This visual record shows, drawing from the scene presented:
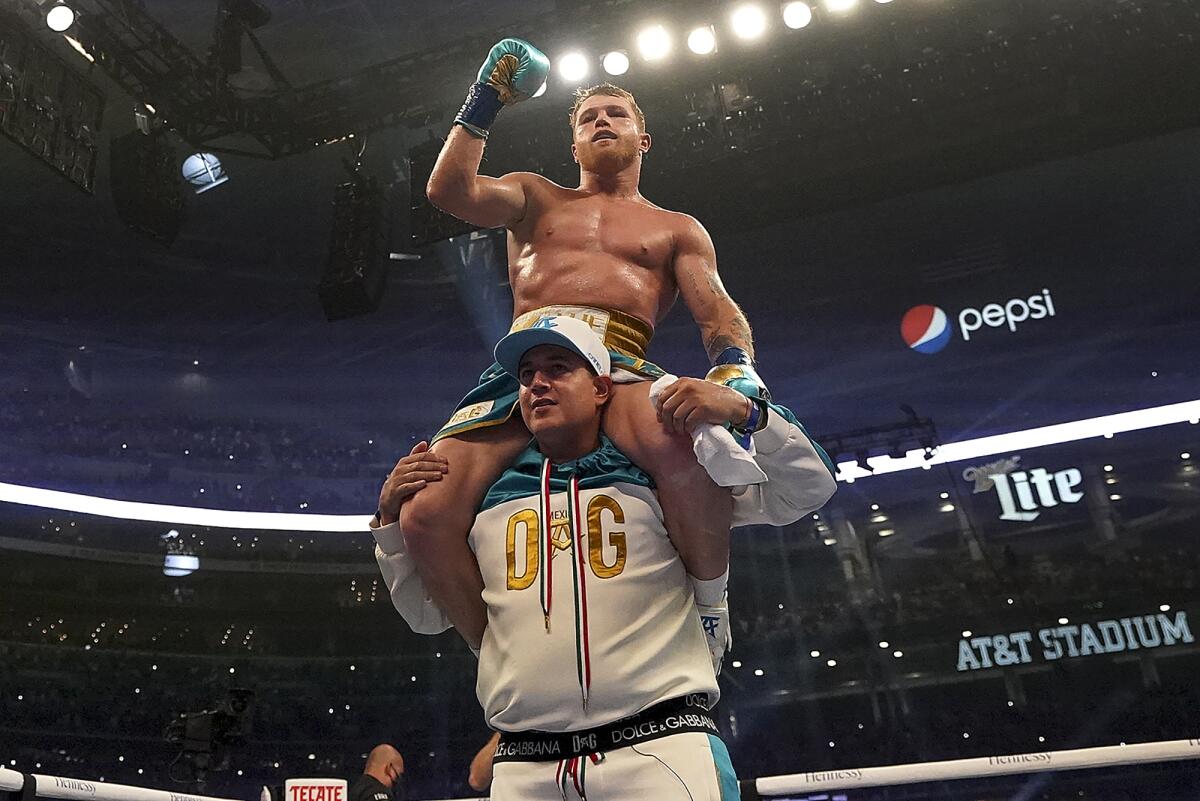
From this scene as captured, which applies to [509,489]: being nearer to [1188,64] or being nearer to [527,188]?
[527,188]

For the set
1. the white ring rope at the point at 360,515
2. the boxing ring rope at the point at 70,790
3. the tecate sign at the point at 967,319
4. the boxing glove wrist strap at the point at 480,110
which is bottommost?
the boxing ring rope at the point at 70,790

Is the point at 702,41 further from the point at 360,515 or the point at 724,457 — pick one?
the point at 360,515

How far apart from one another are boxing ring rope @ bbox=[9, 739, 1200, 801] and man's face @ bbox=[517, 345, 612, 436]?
4.35ft

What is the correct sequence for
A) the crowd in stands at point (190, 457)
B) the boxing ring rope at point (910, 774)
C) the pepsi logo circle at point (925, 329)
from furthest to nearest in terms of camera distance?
1. the crowd in stands at point (190, 457)
2. the pepsi logo circle at point (925, 329)
3. the boxing ring rope at point (910, 774)

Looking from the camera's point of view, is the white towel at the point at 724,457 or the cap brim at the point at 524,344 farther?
the cap brim at the point at 524,344

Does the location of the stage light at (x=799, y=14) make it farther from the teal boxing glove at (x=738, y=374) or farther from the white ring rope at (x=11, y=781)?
the white ring rope at (x=11, y=781)

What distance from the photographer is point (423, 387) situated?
12.4 m

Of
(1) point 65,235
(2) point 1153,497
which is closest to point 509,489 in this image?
(1) point 65,235

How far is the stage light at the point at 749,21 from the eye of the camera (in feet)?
19.0

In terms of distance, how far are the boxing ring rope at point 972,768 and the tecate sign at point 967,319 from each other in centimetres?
780

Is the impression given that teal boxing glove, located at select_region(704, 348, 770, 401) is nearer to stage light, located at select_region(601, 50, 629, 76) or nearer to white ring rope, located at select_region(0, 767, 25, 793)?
white ring rope, located at select_region(0, 767, 25, 793)

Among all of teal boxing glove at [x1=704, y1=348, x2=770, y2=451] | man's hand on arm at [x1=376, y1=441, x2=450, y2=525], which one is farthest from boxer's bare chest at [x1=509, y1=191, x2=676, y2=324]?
man's hand on arm at [x1=376, y1=441, x2=450, y2=525]

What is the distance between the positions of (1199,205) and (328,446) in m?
10.1

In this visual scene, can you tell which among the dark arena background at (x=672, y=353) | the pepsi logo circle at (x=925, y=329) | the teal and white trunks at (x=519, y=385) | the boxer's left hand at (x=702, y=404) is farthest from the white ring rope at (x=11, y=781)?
the pepsi logo circle at (x=925, y=329)
